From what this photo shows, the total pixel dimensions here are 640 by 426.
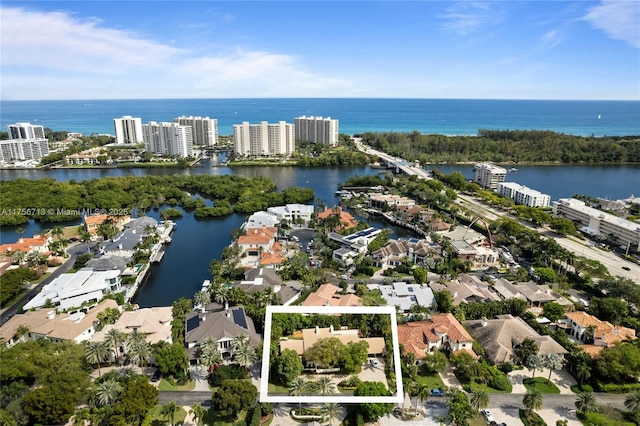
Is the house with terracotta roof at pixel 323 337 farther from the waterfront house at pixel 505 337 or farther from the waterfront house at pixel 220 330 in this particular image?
the waterfront house at pixel 505 337

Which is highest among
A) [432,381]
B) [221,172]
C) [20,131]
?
[20,131]

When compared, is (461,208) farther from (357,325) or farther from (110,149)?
(110,149)

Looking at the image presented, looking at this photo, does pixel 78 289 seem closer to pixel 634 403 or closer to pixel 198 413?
pixel 198 413

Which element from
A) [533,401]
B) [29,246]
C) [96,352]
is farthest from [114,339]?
[29,246]

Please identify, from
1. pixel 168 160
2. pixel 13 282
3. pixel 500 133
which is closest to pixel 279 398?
pixel 13 282

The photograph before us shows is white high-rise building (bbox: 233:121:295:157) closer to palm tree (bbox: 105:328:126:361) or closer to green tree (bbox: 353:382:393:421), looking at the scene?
palm tree (bbox: 105:328:126:361)

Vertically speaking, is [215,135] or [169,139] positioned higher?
[169,139]

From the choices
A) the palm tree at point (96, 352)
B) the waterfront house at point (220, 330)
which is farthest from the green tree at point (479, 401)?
the palm tree at point (96, 352)
